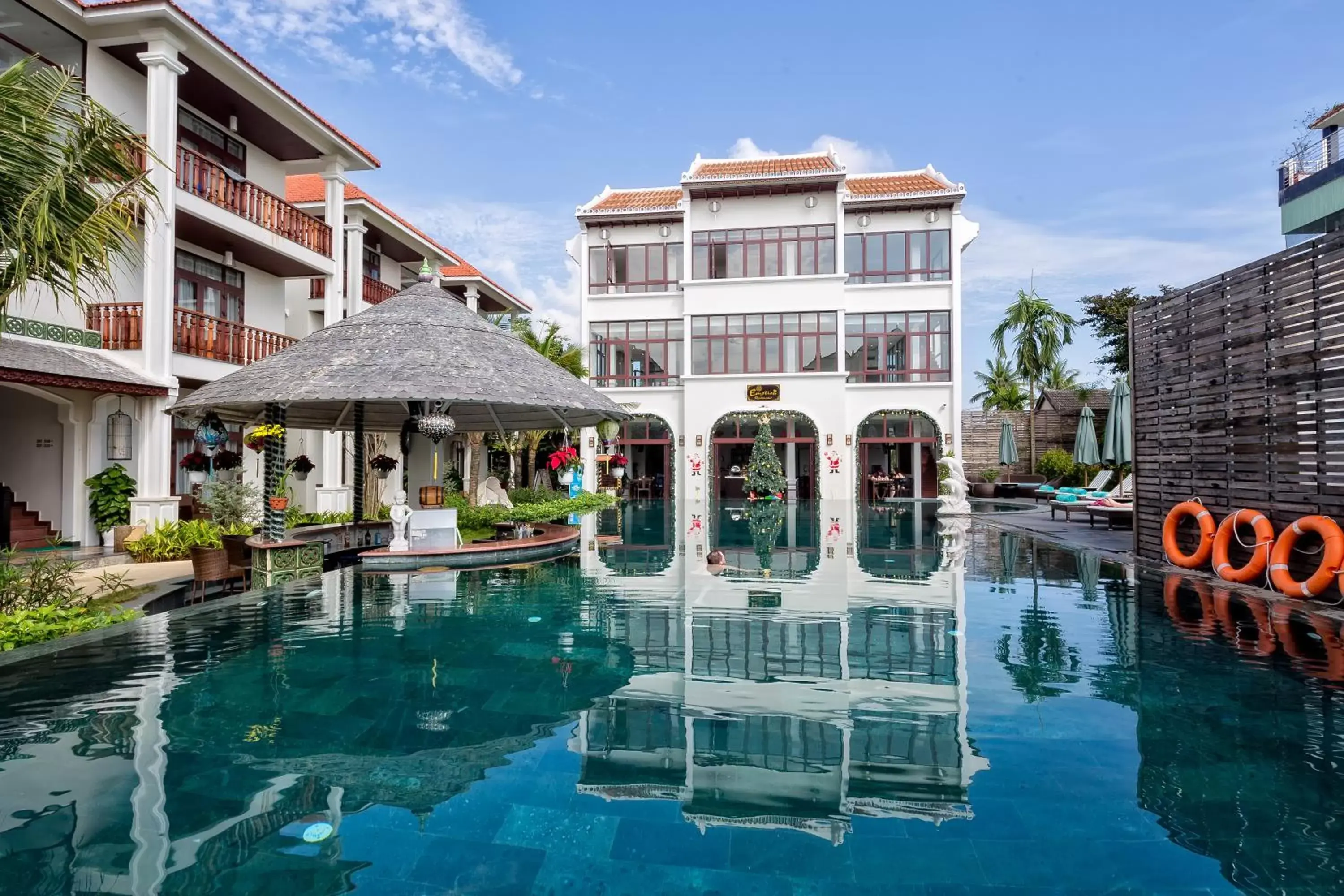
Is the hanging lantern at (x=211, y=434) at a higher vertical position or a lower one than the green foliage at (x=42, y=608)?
higher

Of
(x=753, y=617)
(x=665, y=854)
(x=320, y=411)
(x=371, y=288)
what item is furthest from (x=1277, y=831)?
(x=371, y=288)

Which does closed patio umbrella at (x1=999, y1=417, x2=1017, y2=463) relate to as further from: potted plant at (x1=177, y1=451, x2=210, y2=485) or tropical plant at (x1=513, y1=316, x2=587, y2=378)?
potted plant at (x1=177, y1=451, x2=210, y2=485)

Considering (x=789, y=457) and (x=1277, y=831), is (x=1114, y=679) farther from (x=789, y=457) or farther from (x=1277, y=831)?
(x=789, y=457)

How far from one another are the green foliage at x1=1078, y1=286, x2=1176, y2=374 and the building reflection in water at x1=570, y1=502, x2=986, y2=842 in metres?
28.7

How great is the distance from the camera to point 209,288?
614 inches

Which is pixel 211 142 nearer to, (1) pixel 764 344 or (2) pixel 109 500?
(2) pixel 109 500

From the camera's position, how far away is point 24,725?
448cm

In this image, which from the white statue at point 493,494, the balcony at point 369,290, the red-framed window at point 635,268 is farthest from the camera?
the red-framed window at point 635,268

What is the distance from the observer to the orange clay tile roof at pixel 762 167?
27.3 metres

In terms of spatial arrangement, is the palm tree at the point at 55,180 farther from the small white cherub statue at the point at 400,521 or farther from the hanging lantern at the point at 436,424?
the small white cherub statue at the point at 400,521

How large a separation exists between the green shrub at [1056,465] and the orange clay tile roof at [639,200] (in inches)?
679

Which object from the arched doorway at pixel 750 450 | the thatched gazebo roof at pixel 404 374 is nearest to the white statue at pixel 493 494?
the thatched gazebo roof at pixel 404 374

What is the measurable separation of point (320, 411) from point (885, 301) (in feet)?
67.6

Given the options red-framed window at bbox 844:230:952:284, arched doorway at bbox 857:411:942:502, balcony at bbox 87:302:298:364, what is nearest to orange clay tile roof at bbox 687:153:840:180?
red-framed window at bbox 844:230:952:284
